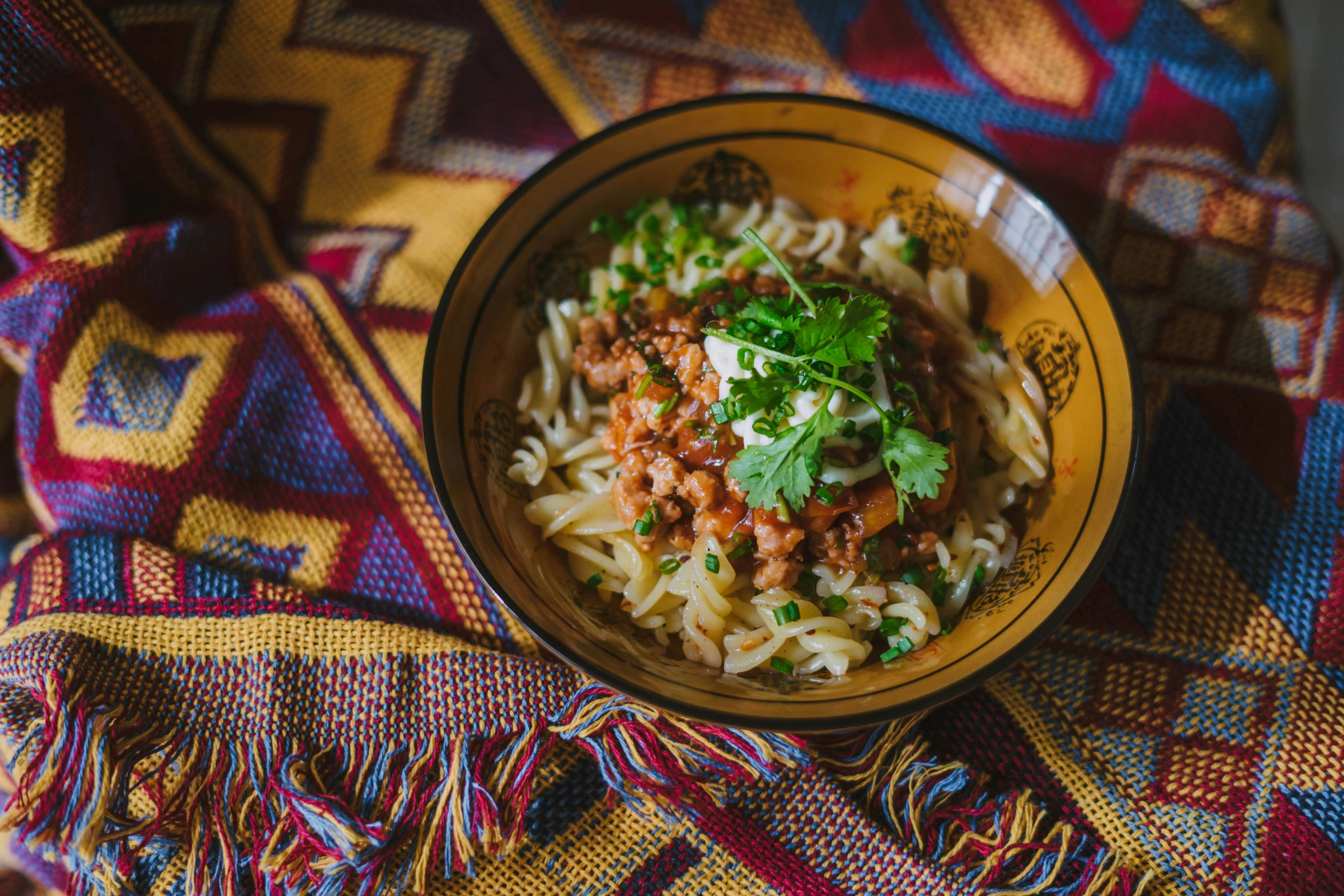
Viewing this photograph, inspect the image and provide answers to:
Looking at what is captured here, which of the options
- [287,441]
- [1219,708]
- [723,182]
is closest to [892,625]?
[1219,708]

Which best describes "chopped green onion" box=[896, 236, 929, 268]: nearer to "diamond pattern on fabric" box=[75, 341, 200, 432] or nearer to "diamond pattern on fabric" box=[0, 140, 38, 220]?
"diamond pattern on fabric" box=[75, 341, 200, 432]

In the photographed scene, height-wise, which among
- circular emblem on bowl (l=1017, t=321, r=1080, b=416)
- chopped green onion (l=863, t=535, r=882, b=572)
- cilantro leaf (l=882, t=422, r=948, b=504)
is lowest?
chopped green onion (l=863, t=535, r=882, b=572)

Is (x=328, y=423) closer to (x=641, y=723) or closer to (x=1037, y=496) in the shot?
(x=641, y=723)

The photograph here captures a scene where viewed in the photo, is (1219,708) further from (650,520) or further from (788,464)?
(650,520)

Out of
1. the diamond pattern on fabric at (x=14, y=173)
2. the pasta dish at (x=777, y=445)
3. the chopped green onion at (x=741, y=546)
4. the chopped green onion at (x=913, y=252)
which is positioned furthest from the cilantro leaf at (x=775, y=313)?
the diamond pattern on fabric at (x=14, y=173)

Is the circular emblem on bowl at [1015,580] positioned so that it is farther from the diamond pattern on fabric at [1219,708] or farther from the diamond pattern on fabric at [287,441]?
the diamond pattern on fabric at [287,441]

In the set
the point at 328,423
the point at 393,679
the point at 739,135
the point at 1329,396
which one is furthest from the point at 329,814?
the point at 1329,396

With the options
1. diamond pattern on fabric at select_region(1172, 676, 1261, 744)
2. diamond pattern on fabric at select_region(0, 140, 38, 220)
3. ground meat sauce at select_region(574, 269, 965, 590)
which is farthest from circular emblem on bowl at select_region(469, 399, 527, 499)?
diamond pattern on fabric at select_region(1172, 676, 1261, 744)
